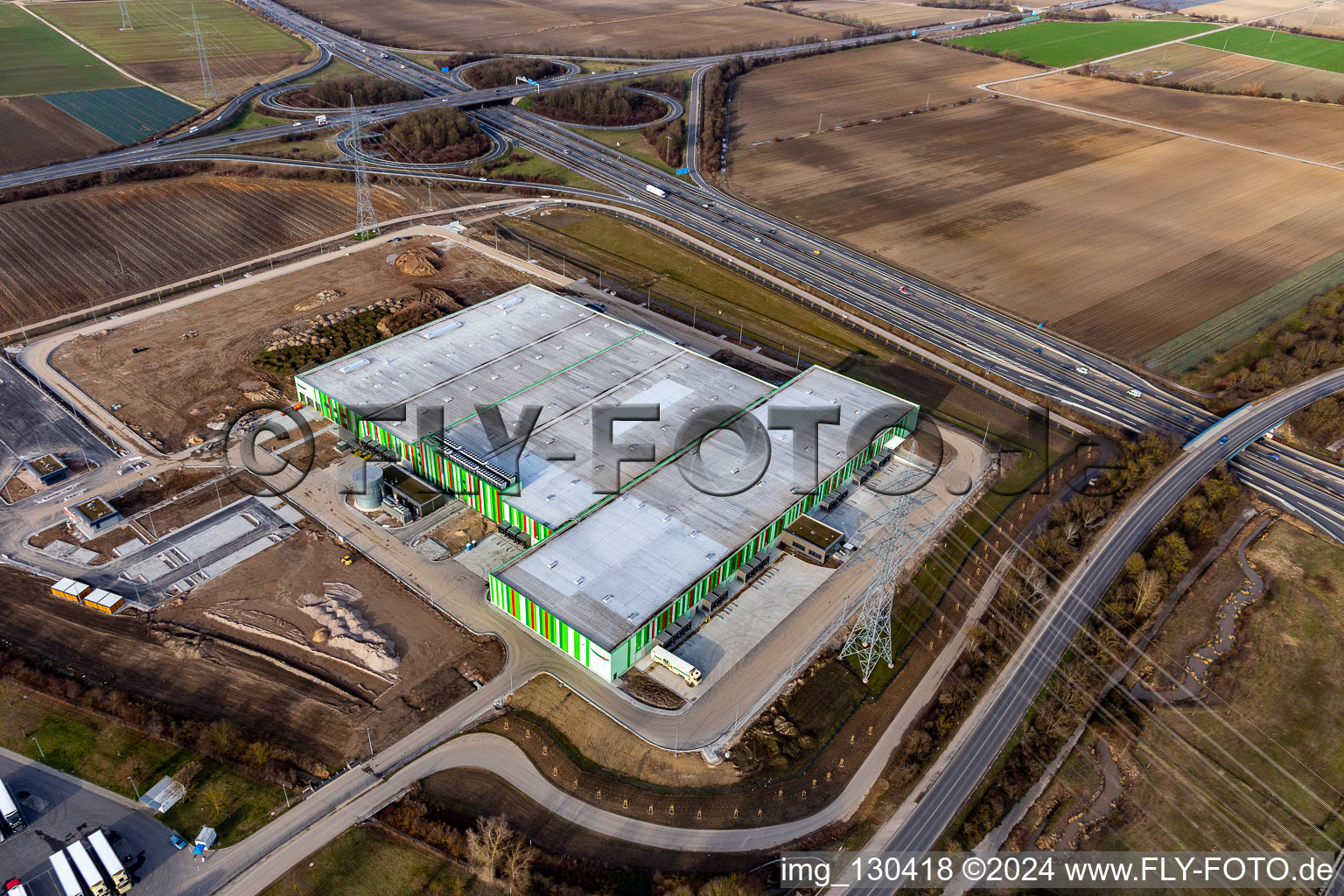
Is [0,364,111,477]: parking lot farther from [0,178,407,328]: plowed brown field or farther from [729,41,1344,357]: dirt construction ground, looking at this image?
[729,41,1344,357]: dirt construction ground

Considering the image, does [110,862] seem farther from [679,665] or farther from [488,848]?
[679,665]

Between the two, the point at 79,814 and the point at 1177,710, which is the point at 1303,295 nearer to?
the point at 1177,710

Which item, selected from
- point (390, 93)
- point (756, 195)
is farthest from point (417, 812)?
point (390, 93)

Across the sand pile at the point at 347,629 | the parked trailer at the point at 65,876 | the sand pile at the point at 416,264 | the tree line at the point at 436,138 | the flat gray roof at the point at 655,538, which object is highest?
the tree line at the point at 436,138

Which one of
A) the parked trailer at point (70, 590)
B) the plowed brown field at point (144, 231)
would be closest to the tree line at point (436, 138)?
the plowed brown field at point (144, 231)

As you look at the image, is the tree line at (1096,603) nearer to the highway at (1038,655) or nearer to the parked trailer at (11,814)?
the highway at (1038,655)

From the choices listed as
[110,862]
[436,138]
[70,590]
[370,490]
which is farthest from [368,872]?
[436,138]

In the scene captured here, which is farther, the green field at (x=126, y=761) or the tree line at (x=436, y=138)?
the tree line at (x=436, y=138)
